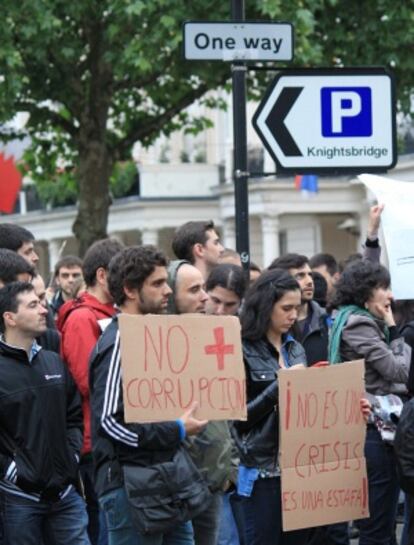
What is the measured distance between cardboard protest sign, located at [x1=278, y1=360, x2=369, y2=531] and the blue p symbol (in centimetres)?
155

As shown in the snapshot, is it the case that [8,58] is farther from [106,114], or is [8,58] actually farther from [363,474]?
[363,474]

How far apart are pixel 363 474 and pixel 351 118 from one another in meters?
1.96

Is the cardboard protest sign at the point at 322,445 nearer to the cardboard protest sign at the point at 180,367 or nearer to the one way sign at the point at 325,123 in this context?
the cardboard protest sign at the point at 180,367

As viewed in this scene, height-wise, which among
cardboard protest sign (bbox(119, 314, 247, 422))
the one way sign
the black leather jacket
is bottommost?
the black leather jacket

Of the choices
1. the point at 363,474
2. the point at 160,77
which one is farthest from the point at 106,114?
the point at 363,474

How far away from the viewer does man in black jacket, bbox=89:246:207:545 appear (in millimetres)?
6102

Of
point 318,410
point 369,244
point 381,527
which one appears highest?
point 369,244

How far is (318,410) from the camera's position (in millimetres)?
7074

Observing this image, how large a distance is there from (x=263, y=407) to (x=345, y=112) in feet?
6.43

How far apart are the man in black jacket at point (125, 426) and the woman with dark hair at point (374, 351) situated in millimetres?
2057

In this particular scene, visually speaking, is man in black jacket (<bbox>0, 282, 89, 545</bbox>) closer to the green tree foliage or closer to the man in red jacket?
the man in red jacket

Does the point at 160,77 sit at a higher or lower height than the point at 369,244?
higher

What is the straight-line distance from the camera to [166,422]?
20.2 feet

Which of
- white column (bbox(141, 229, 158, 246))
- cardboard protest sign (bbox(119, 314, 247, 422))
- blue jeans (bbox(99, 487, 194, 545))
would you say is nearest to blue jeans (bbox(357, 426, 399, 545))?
cardboard protest sign (bbox(119, 314, 247, 422))
